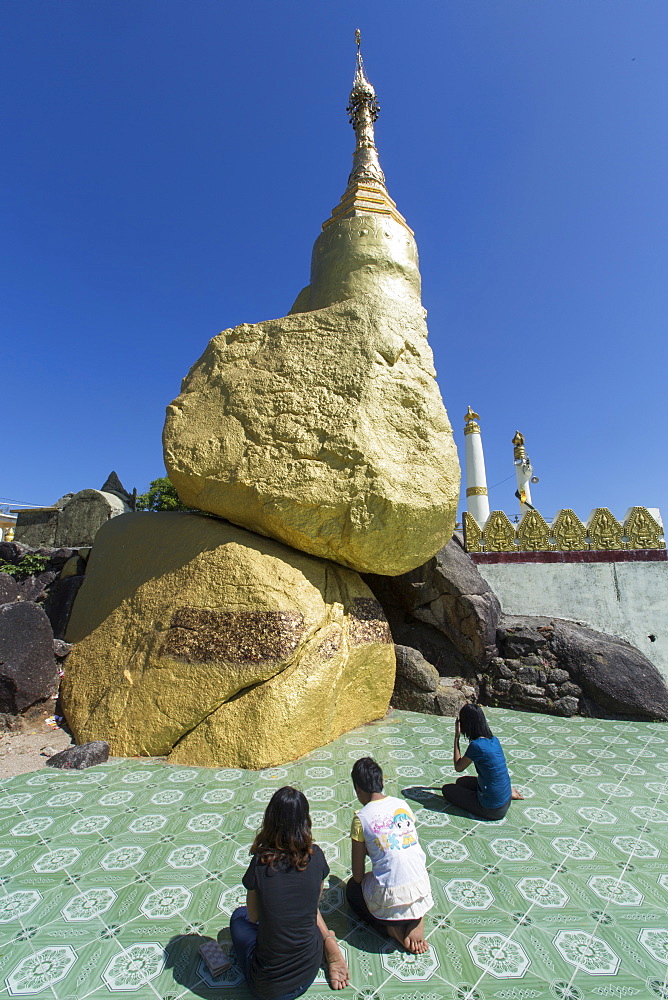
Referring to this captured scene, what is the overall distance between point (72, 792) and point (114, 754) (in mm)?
737

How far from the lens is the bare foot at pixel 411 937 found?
223cm

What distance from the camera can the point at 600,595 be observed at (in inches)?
309

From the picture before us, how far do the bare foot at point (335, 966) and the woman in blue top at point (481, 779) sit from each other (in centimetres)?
162

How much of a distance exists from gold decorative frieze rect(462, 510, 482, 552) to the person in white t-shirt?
21.2 ft

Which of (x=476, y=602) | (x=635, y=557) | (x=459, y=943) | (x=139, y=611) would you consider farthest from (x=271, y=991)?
(x=635, y=557)

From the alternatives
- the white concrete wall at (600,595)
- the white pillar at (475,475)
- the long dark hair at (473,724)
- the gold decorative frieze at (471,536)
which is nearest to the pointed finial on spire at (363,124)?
the gold decorative frieze at (471,536)

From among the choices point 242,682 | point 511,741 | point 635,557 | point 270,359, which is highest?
point 270,359

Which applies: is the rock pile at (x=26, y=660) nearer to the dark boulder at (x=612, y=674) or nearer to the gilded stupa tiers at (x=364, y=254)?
the gilded stupa tiers at (x=364, y=254)

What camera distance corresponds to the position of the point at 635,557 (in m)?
7.98

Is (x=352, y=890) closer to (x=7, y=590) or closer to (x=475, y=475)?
(x=7, y=590)

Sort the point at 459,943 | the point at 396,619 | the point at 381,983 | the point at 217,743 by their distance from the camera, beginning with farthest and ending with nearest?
1. the point at 396,619
2. the point at 217,743
3. the point at 459,943
4. the point at 381,983

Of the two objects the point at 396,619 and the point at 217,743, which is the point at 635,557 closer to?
the point at 396,619

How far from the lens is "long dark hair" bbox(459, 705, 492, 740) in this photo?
139 inches

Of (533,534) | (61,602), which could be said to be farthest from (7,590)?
(533,534)
